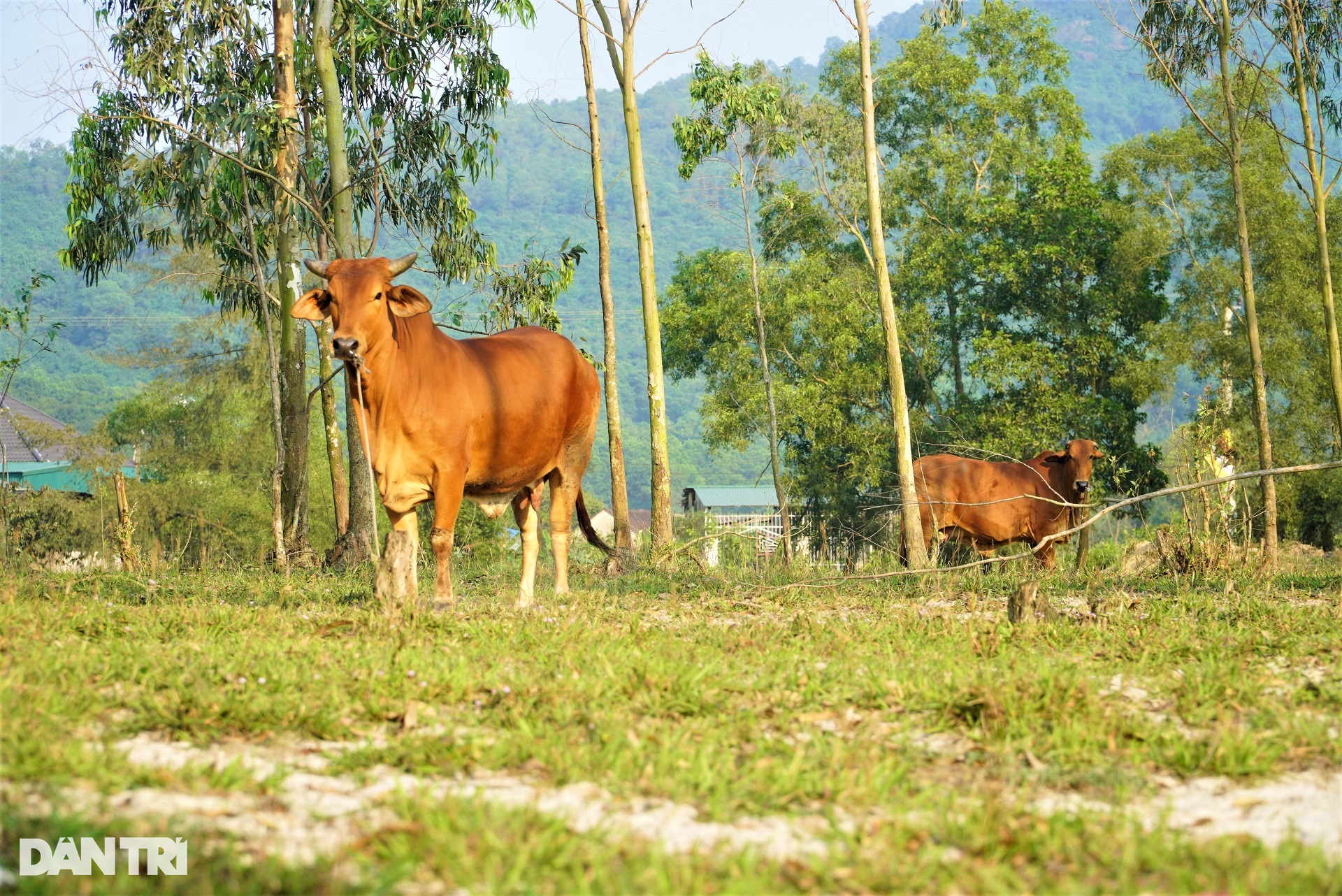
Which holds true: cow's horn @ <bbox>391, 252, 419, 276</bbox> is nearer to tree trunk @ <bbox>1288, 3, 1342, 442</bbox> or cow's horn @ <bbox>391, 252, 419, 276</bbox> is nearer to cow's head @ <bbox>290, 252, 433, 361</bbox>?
cow's head @ <bbox>290, 252, 433, 361</bbox>

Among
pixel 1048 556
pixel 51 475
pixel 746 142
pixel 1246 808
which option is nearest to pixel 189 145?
pixel 1048 556

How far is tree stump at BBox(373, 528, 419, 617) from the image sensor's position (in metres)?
6.66

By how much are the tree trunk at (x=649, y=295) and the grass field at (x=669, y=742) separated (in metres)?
7.60

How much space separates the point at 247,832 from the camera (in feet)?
10.2

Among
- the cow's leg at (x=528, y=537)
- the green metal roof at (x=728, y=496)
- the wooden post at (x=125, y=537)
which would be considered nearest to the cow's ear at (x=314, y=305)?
the cow's leg at (x=528, y=537)

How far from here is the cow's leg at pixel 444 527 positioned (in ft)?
24.3

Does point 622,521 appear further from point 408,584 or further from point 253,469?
point 253,469

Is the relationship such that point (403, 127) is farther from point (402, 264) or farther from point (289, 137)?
point (402, 264)

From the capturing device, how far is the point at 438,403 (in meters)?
7.52

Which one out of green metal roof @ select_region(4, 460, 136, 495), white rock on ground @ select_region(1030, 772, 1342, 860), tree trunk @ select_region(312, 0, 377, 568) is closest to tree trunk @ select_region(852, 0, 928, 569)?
tree trunk @ select_region(312, 0, 377, 568)

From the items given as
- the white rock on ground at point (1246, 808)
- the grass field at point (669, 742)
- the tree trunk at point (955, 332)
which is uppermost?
the tree trunk at point (955, 332)

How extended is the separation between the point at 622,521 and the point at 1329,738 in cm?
1039

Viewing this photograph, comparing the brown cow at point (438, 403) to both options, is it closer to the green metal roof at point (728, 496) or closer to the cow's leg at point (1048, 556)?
the cow's leg at point (1048, 556)

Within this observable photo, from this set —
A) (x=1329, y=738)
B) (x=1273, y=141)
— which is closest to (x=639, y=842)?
(x=1329, y=738)
